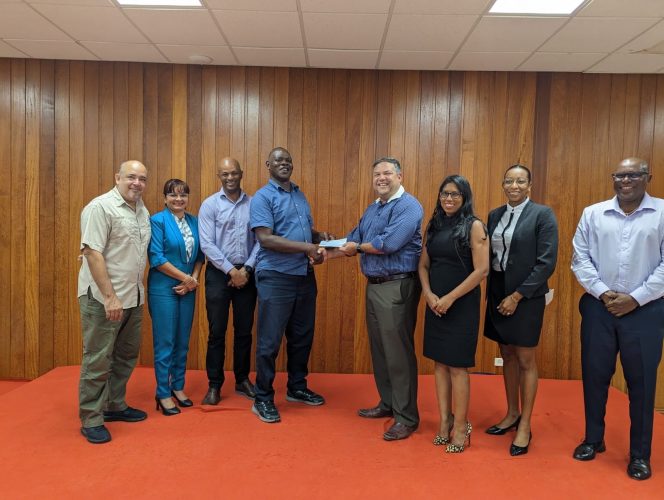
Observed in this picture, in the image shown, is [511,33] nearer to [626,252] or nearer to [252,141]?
[626,252]

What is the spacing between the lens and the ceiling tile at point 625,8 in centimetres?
285

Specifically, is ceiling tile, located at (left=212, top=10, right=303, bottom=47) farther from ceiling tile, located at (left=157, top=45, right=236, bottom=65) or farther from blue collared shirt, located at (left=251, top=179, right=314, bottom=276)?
blue collared shirt, located at (left=251, top=179, right=314, bottom=276)

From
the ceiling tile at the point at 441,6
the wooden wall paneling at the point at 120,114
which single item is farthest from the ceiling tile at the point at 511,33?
the wooden wall paneling at the point at 120,114

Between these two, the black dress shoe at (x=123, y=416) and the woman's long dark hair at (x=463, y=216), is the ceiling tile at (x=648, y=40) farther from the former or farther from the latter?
the black dress shoe at (x=123, y=416)

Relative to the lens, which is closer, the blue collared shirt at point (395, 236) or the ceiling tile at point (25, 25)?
the blue collared shirt at point (395, 236)

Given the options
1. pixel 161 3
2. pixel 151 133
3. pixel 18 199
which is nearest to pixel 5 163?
pixel 18 199

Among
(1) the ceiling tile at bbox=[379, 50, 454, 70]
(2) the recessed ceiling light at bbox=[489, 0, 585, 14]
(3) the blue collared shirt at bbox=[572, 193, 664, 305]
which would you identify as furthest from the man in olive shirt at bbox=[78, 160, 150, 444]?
(3) the blue collared shirt at bbox=[572, 193, 664, 305]

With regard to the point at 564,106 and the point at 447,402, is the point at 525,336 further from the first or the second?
the point at 564,106

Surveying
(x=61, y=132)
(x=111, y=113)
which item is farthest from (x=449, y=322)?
(x=61, y=132)

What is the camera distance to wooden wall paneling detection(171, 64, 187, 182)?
414cm

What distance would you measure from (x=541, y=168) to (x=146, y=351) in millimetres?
3999

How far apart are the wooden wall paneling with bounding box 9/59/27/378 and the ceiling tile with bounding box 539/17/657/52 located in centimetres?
450

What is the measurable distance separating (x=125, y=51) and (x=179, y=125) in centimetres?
71

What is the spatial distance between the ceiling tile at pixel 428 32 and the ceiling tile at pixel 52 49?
2.56m
